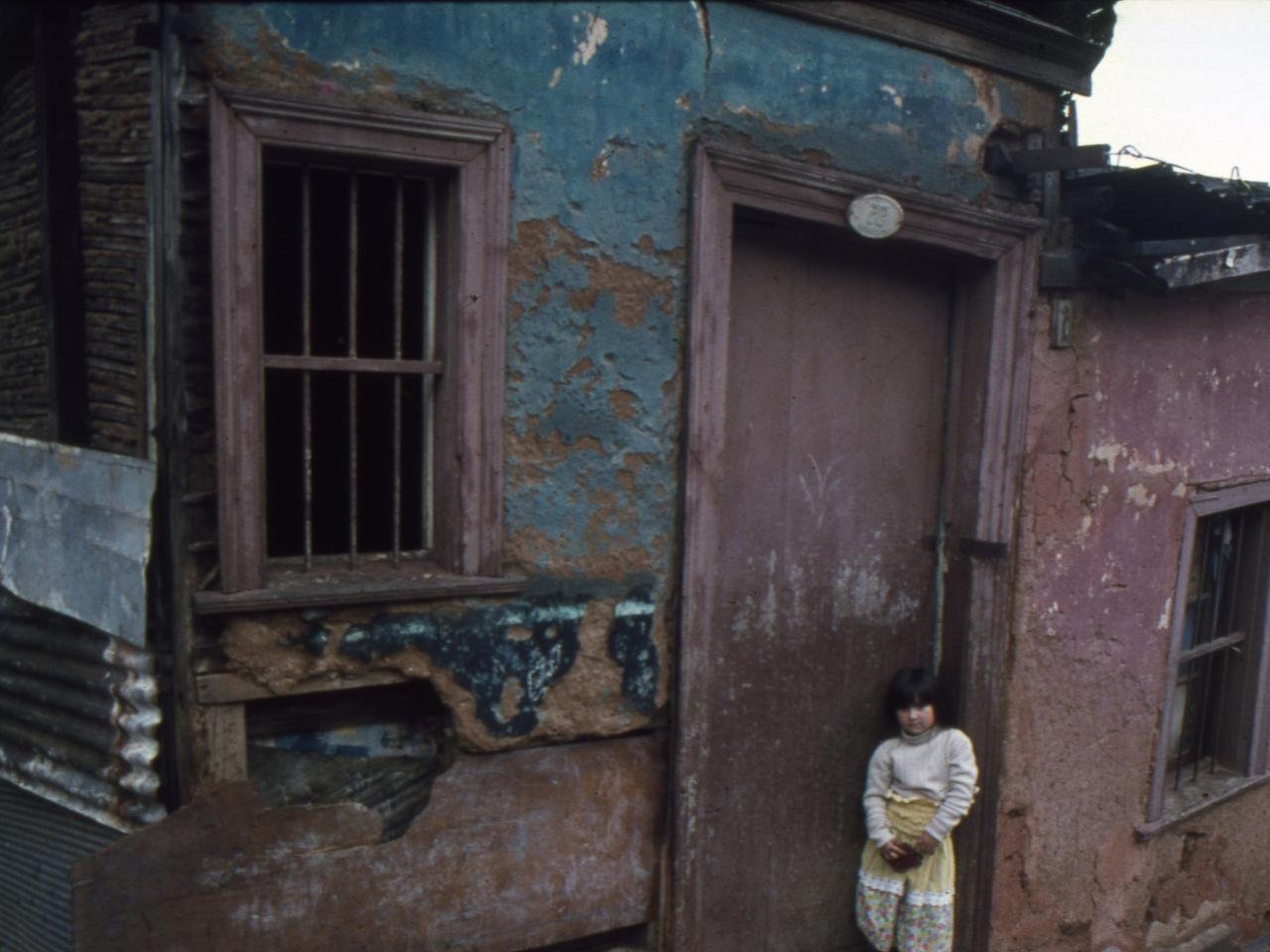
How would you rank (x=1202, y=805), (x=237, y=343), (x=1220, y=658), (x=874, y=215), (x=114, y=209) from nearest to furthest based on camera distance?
(x=237, y=343)
(x=114, y=209)
(x=874, y=215)
(x=1202, y=805)
(x=1220, y=658)

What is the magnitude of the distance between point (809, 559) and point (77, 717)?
2.52 meters

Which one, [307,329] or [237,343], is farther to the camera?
[307,329]

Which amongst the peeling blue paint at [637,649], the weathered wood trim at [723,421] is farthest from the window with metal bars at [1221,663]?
the peeling blue paint at [637,649]

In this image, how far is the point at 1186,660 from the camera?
5.54 meters

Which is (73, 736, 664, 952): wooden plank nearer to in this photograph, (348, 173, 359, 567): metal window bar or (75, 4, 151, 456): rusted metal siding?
(348, 173, 359, 567): metal window bar

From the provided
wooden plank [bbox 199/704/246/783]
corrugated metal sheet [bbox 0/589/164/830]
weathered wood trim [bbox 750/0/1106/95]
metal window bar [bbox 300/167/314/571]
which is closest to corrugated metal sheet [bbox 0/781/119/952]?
corrugated metal sheet [bbox 0/589/164/830]

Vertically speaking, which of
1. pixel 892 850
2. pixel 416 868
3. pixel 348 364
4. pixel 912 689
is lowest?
pixel 892 850

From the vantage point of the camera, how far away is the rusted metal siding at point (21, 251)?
149 inches

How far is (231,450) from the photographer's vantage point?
294 centimetres

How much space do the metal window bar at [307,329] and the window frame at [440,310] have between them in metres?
0.13

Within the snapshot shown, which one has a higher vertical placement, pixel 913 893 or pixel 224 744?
pixel 224 744

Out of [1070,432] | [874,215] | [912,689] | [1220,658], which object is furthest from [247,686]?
[1220,658]

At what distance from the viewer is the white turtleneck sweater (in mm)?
4062

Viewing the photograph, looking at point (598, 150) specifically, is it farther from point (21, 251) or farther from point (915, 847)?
point (915, 847)
